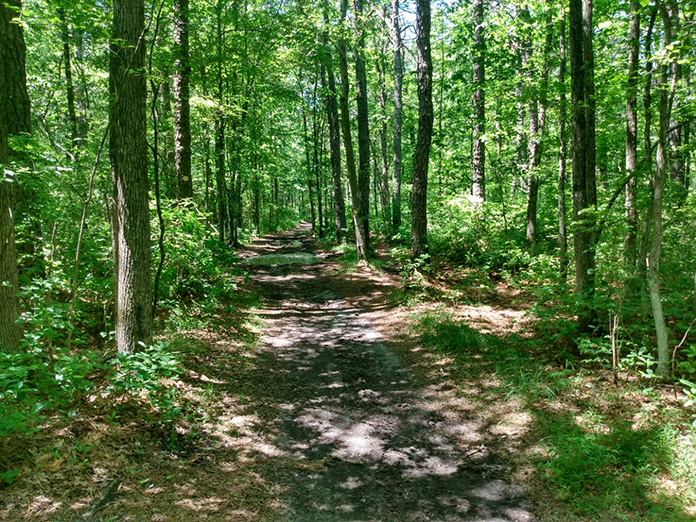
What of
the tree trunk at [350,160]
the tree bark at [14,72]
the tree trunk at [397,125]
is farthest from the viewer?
the tree trunk at [397,125]

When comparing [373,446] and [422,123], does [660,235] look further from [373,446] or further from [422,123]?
[422,123]

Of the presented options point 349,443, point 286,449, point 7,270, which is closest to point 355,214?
point 349,443

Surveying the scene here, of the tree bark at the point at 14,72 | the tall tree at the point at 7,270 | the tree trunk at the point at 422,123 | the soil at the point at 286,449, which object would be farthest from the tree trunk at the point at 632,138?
the tree bark at the point at 14,72

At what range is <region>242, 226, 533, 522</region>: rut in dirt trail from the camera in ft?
11.5

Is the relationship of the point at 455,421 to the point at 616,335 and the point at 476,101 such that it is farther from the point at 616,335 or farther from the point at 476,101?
the point at 476,101

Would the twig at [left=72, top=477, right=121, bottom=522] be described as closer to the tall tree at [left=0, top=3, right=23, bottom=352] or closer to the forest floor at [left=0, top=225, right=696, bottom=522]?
the forest floor at [left=0, top=225, right=696, bottom=522]

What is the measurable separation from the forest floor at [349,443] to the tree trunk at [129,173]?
47.2 inches

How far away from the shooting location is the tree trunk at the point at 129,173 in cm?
468

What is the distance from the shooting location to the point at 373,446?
14.5ft

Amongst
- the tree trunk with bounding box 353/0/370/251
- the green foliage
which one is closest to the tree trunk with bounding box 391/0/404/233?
the tree trunk with bounding box 353/0/370/251

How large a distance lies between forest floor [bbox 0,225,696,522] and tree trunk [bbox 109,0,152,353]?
1198mm

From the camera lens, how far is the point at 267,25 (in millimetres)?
15336

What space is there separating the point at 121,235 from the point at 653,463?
6.06m

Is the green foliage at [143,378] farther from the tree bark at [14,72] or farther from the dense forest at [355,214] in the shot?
the tree bark at [14,72]
